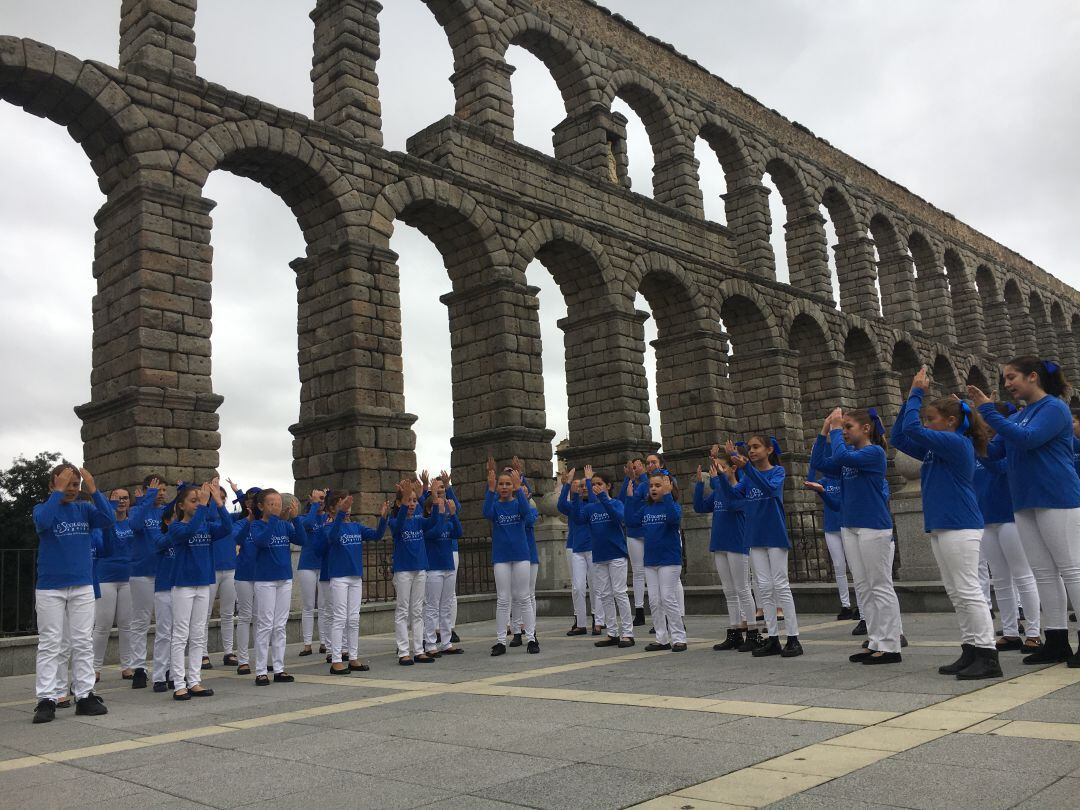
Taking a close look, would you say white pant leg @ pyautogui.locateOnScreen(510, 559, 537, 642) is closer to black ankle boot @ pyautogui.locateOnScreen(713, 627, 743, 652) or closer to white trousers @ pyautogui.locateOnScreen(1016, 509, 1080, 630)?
black ankle boot @ pyautogui.locateOnScreen(713, 627, 743, 652)

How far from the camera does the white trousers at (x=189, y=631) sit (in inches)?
279

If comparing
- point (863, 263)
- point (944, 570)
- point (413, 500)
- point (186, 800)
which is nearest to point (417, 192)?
point (413, 500)

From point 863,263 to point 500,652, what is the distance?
2404 centimetres

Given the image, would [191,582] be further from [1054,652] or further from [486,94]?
[486,94]

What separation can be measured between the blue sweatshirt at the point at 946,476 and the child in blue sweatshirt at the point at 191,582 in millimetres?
5632

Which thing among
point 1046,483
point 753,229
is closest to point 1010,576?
point 1046,483

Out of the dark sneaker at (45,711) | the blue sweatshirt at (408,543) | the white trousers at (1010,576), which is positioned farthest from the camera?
the blue sweatshirt at (408,543)

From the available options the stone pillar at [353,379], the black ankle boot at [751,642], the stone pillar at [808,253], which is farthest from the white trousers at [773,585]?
the stone pillar at [808,253]

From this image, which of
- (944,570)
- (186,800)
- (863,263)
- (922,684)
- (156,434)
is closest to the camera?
(186,800)

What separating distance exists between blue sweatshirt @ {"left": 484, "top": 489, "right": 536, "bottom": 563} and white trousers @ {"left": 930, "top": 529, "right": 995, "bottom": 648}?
4.47 meters

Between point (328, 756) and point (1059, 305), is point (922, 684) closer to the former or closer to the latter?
point (328, 756)

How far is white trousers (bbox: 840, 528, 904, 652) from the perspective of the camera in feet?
20.9

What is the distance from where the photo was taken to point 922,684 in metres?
5.33

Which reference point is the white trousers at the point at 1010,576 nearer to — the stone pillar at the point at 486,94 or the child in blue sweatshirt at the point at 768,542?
the child in blue sweatshirt at the point at 768,542
